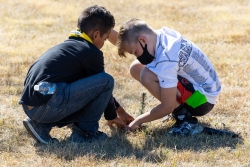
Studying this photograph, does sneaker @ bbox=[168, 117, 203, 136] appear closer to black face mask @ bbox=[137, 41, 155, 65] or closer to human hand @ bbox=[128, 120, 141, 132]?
human hand @ bbox=[128, 120, 141, 132]

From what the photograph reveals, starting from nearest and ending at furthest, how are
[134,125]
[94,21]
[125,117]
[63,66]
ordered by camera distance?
[63,66] → [94,21] → [134,125] → [125,117]

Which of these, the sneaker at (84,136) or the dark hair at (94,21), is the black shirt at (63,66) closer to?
the dark hair at (94,21)

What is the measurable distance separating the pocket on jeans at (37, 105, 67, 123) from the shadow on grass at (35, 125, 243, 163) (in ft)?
0.66

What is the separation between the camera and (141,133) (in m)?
4.38

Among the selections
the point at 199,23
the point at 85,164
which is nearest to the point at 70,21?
the point at 199,23

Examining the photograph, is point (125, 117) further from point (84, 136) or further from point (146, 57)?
point (146, 57)

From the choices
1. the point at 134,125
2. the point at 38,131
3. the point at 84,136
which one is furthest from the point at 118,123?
the point at 38,131

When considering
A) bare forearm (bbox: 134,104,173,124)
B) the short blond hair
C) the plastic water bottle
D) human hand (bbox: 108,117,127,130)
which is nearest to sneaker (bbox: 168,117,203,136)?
bare forearm (bbox: 134,104,173,124)

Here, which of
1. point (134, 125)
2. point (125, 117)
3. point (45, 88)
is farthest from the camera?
point (125, 117)

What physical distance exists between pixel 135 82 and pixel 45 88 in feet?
7.29

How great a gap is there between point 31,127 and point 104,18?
1092 millimetres

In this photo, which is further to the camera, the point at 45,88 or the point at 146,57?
the point at 146,57

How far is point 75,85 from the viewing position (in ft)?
13.5

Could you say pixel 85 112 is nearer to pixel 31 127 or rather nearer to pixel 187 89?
pixel 31 127
